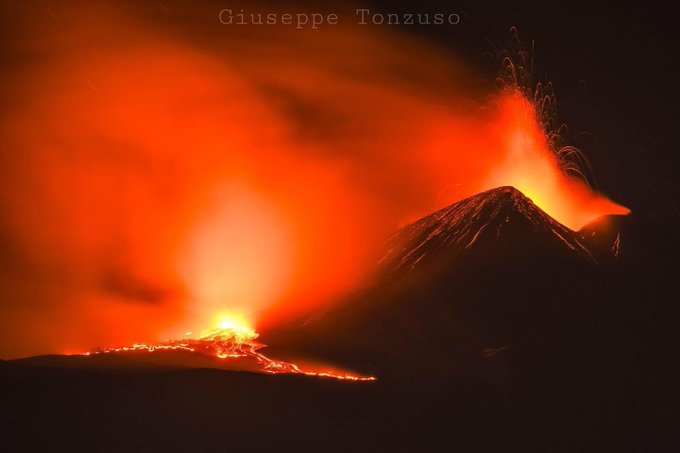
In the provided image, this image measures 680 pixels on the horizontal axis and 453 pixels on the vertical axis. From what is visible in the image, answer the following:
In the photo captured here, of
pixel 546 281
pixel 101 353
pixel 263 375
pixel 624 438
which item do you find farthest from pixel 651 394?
pixel 101 353

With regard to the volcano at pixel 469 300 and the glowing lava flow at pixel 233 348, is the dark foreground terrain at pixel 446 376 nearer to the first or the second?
the volcano at pixel 469 300

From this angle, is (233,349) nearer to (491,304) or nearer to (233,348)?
(233,348)

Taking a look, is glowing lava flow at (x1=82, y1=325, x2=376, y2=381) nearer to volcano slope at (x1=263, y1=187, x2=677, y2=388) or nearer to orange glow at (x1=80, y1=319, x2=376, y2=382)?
orange glow at (x1=80, y1=319, x2=376, y2=382)

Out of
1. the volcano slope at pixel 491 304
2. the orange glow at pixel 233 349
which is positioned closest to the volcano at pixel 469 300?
the volcano slope at pixel 491 304

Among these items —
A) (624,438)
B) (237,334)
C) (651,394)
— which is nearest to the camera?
(624,438)

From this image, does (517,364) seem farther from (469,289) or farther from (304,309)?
(304,309)

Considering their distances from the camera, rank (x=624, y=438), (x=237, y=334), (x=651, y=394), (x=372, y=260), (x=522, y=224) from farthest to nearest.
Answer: (x=372, y=260), (x=522, y=224), (x=237, y=334), (x=651, y=394), (x=624, y=438)

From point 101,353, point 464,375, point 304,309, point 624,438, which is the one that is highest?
point 304,309

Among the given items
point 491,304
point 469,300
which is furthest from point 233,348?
point 491,304

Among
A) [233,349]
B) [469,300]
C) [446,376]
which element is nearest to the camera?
[446,376]
